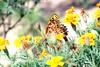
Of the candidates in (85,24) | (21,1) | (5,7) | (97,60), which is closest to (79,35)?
(85,24)

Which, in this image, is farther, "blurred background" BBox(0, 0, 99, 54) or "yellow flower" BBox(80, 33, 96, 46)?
"blurred background" BBox(0, 0, 99, 54)

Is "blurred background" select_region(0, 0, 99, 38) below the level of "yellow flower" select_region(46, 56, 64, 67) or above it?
above

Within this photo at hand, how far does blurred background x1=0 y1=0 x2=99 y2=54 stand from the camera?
463 centimetres

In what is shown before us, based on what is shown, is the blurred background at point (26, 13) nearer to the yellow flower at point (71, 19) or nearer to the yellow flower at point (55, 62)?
the yellow flower at point (71, 19)

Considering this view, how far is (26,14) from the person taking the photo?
497 cm

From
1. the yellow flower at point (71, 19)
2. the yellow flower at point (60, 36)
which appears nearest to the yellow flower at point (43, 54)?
the yellow flower at point (60, 36)

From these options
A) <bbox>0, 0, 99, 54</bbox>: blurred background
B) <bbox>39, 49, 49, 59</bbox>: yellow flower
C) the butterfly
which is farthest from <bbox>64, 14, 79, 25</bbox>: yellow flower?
<bbox>0, 0, 99, 54</bbox>: blurred background

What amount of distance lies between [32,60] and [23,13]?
178 cm

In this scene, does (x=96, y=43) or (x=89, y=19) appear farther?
(x=89, y=19)

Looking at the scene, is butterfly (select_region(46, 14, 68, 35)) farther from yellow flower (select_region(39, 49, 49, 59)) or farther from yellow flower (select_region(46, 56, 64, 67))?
yellow flower (select_region(46, 56, 64, 67))

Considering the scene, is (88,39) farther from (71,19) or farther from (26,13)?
(26,13)

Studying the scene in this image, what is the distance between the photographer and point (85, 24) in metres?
3.50

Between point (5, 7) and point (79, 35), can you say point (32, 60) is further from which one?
point (5, 7)

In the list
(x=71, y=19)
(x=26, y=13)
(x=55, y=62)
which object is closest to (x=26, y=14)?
(x=26, y=13)
